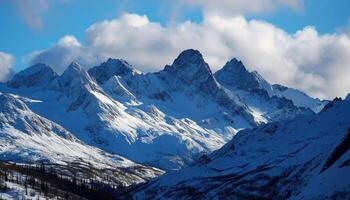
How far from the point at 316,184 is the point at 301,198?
707 cm

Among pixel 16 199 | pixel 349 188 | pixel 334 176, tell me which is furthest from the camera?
pixel 16 199

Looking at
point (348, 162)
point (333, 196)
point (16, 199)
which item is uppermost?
point (16, 199)

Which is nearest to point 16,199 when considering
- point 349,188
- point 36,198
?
point 36,198

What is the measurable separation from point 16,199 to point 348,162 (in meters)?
93.7

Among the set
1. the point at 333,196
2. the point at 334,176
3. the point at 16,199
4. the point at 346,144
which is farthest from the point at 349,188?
the point at 16,199

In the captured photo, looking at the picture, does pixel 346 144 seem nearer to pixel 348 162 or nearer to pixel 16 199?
pixel 348 162

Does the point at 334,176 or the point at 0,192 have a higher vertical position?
the point at 0,192

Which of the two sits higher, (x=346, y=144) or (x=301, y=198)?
(x=346, y=144)

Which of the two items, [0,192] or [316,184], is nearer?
[316,184]

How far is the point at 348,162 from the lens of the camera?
5901 inches

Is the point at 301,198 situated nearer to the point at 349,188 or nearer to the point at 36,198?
the point at 349,188

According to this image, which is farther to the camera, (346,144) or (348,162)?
(346,144)

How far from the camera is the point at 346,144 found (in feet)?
647

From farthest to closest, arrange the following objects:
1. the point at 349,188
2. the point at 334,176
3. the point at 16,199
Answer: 1. the point at 16,199
2. the point at 334,176
3. the point at 349,188
